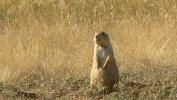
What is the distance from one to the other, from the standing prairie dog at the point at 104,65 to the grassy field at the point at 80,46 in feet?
0.48

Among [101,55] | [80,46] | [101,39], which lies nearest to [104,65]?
[101,55]

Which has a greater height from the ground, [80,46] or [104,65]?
[80,46]

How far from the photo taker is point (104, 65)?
21.2 ft

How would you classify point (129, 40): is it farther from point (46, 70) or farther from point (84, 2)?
point (84, 2)

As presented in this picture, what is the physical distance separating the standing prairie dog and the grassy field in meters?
0.15

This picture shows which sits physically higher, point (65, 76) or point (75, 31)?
point (75, 31)

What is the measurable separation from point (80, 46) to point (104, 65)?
217 centimetres

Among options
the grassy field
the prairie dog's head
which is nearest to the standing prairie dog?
the prairie dog's head

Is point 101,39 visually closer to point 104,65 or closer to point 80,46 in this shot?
point 104,65

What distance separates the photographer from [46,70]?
25.0ft

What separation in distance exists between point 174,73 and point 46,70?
1.88 metres

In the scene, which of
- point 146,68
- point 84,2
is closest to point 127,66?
point 146,68

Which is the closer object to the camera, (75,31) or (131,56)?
(131,56)

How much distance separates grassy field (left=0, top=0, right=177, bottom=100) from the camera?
675 centimetres
